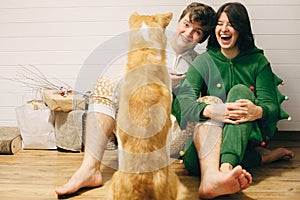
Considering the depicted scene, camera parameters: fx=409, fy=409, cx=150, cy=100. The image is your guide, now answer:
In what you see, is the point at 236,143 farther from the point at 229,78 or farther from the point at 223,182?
the point at 229,78

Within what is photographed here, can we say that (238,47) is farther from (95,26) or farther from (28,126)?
(28,126)

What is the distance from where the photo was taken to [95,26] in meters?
2.61

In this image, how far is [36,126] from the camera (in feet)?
8.04

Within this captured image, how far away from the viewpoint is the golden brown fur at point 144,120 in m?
1.42

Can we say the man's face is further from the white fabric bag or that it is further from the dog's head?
the white fabric bag

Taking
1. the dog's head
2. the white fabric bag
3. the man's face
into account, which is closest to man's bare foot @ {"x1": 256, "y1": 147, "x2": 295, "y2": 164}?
the man's face

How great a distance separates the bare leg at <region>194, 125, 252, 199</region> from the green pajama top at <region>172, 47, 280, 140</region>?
6.6 inches

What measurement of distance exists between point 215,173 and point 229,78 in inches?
21.9

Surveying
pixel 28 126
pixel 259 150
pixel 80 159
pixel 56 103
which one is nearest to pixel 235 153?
pixel 259 150

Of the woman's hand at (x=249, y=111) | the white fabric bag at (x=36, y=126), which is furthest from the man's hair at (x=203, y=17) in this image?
the white fabric bag at (x=36, y=126)

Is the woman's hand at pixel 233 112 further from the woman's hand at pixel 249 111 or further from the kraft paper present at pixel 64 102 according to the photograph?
the kraft paper present at pixel 64 102

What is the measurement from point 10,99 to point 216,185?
5.41 feet

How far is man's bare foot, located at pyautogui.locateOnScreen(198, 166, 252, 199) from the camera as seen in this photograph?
159 cm

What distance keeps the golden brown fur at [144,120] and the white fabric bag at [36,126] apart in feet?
3.51
